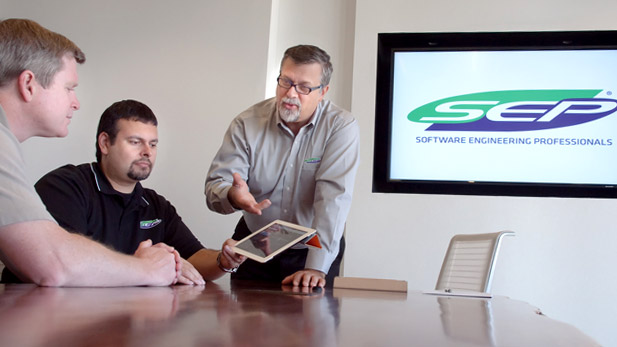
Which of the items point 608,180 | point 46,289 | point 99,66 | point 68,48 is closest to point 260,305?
point 46,289

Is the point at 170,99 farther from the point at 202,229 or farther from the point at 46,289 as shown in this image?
the point at 46,289

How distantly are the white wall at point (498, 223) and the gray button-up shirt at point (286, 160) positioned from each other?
1413 mm

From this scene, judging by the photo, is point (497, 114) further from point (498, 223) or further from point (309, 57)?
point (309, 57)

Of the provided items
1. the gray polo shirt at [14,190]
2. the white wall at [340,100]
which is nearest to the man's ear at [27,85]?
the gray polo shirt at [14,190]

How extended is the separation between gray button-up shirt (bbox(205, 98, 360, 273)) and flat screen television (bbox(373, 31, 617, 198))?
1530mm

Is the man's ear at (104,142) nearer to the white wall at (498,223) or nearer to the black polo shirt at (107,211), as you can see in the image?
the black polo shirt at (107,211)

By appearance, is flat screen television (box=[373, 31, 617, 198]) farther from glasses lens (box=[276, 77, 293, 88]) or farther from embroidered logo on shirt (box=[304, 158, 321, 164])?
glasses lens (box=[276, 77, 293, 88])

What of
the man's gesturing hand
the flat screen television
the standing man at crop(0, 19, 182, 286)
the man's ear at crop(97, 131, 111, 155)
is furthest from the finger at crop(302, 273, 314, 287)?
the flat screen television

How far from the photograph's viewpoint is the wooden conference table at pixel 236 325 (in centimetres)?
57

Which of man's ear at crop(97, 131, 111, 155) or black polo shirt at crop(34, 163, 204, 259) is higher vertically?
man's ear at crop(97, 131, 111, 155)

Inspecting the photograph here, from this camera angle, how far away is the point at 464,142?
3953 millimetres

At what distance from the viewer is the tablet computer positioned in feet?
5.37

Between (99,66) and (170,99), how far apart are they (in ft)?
2.02

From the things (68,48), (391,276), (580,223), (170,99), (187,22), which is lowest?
(391,276)
